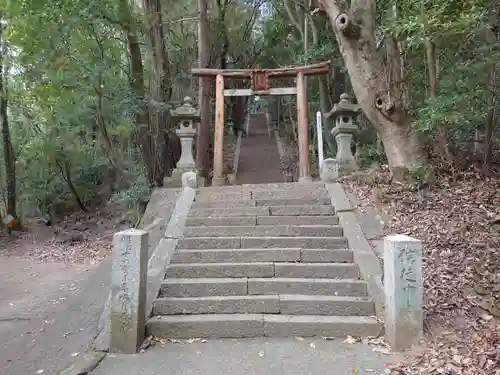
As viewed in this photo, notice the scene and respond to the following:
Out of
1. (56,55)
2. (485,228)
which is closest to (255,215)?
(485,228)

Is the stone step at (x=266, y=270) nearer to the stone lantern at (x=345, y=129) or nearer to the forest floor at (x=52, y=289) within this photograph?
Answer: the forest floor at (x=52, y=289)

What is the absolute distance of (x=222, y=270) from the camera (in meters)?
4.93

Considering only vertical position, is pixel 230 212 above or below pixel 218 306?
above

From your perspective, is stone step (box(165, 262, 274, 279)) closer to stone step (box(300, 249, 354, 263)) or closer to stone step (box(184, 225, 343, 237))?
stone step (box(300, 249, 354, 263))

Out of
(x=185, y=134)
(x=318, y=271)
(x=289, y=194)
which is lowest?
(x=318, y=271)

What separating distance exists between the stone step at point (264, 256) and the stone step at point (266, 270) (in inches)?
7.0

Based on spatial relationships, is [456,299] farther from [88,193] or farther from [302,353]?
[88,193]

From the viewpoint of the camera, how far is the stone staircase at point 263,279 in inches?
162

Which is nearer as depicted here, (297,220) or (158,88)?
(297,220)

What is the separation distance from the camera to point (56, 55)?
28.4 ft

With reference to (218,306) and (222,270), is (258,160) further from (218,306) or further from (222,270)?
(218,306)

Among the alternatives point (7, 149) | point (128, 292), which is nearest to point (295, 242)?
point (128, 292)

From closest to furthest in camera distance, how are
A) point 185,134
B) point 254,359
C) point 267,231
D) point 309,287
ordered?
point 254,359
point 309,287
point 267,231
point 185,134

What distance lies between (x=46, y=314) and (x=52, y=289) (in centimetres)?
126
